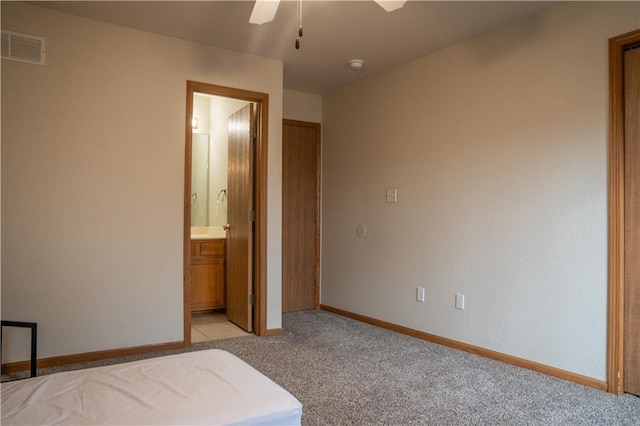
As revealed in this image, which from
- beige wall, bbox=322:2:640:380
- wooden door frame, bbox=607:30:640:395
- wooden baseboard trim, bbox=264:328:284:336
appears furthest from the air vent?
wooden door frame, bbox=607:30:640:395

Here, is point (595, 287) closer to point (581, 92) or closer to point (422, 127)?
point (581, 92)

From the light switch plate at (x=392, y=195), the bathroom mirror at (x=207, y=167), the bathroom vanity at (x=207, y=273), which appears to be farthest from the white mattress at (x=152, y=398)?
the bathroom mirror at (x=207, y=167)

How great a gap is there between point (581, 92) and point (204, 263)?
3.78 m

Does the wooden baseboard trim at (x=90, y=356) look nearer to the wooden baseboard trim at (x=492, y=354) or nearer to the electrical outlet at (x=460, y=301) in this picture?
the wooden baseboard trim at (x=492, y=354)

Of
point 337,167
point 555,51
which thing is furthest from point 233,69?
point 555,51

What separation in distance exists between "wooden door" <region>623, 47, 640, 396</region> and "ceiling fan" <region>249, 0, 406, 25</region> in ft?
5.01

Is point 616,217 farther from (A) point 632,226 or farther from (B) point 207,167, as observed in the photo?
(B) point 207,167

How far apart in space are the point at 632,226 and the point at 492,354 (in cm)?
131

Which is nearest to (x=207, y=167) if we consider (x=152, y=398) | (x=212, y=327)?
(x=212, y=327)

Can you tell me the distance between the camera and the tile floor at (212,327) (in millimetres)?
3854

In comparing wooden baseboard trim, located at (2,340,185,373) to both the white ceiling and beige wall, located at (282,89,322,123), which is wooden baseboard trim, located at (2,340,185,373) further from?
beige wall, located at (282,89,322,123)

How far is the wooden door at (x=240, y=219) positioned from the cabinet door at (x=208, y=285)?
0.31 meters

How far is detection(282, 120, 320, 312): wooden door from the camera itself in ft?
16.0

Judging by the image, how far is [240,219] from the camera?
4.14 m
